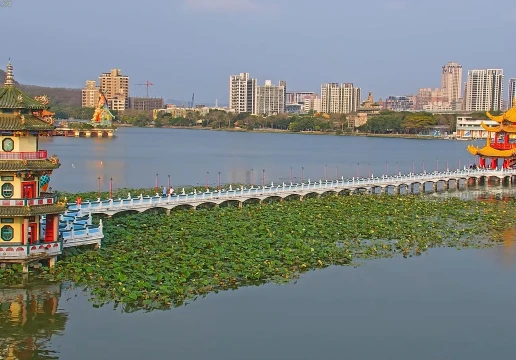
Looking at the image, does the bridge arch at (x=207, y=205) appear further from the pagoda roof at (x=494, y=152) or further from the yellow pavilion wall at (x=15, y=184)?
the pagoda roof at (x=494, y=152)

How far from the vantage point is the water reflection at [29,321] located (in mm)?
20203

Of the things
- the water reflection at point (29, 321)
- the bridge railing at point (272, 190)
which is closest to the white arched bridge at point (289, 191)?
the bridge railing at point (272, 190)

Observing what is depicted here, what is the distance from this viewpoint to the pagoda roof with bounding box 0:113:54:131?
26109 mm

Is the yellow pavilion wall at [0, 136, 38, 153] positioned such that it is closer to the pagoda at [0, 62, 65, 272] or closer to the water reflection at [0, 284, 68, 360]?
the pagoda at [0, 62, 65, 272]

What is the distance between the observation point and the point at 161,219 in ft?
122

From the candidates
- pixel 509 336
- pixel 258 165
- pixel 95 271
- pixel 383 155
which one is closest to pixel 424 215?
pixel 509 336

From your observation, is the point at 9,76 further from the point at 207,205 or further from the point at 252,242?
the point at 207,205

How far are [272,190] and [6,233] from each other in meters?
22.8

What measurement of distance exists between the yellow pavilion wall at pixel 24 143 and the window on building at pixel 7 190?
1.37 meters

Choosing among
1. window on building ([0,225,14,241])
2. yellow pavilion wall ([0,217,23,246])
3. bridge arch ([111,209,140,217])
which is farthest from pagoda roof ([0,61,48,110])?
bridge arch ([111,209,140,217])

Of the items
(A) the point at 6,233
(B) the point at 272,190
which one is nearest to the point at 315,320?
(A) the point at 6,233

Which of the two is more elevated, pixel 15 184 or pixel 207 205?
pixel 15 184

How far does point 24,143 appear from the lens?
1054 inches

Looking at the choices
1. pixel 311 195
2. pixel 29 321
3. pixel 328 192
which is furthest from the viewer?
pixel 328 192
